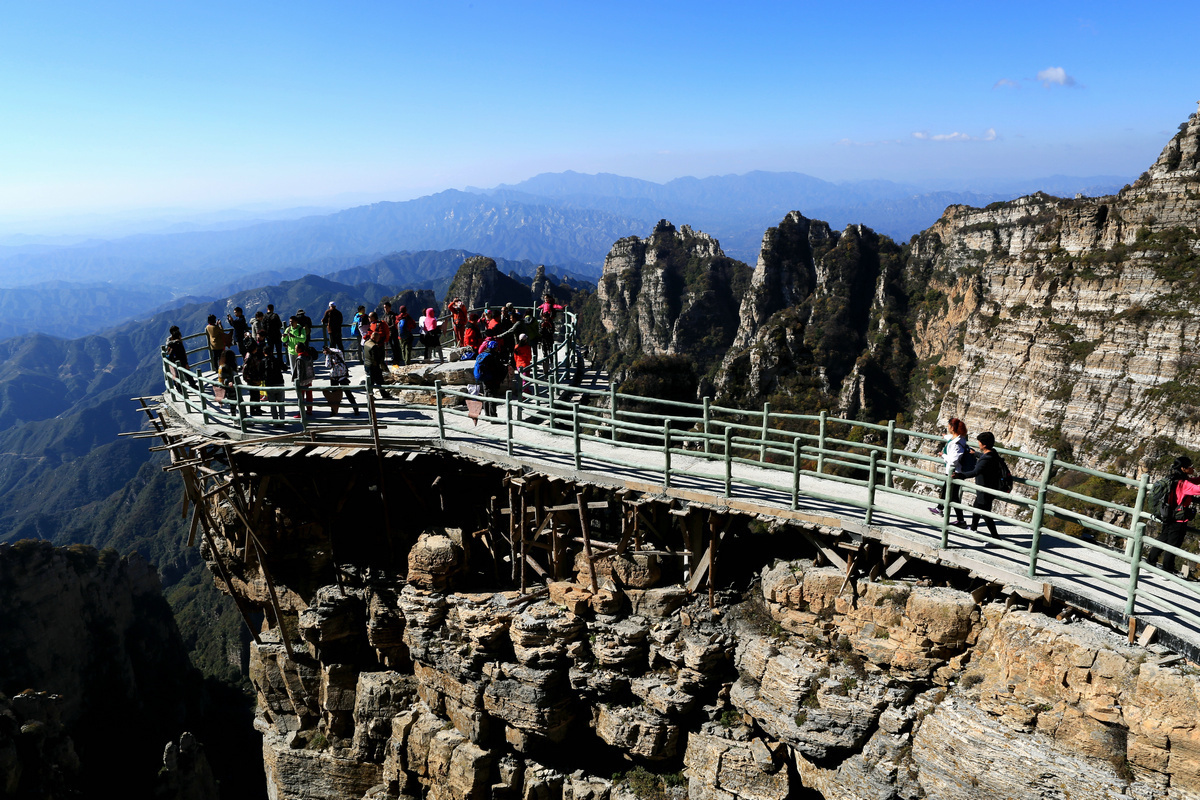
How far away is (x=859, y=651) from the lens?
11727mm

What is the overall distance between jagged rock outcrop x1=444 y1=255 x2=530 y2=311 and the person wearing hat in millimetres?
126463

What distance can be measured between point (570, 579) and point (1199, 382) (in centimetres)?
6204

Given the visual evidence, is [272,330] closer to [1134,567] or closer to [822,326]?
[1134,567]

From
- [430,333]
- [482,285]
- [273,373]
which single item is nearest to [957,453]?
[273,373]

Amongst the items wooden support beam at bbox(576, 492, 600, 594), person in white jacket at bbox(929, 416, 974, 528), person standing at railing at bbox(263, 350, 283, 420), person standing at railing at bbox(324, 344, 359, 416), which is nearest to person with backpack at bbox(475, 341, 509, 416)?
wooden support beam at bbox(576, 492, 600, 594)

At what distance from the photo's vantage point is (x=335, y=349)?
19.7m

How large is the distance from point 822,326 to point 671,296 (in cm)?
4268

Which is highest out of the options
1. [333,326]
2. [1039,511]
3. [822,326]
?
[333,326]

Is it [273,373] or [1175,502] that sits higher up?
→ [273,373]

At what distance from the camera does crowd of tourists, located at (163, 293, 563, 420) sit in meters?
17.5

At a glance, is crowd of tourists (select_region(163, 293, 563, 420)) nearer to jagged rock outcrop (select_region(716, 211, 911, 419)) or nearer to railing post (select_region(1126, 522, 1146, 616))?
railing post (select_region(1126, 522, 1146, 616))

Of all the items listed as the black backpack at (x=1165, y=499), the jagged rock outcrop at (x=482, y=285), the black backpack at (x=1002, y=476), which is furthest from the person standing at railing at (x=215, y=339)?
the jagged rock outcrop at (x=482, y=285)

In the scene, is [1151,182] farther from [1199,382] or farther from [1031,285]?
[1199,382]

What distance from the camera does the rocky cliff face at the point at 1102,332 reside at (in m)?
55.6
